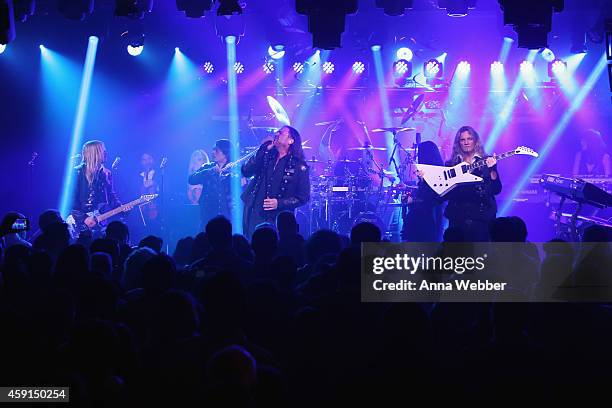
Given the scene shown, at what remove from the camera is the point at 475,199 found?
789 cm

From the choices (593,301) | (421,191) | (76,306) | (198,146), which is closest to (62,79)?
(198,146)

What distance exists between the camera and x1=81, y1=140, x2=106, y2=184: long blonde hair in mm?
10586

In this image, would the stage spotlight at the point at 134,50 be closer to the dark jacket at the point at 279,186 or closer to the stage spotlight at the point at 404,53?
the stage spotlight at the point at 404,53

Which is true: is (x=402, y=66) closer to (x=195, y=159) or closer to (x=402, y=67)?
(x=402, y=67)

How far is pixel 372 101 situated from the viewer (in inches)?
614

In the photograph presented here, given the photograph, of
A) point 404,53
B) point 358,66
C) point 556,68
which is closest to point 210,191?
point 358,66

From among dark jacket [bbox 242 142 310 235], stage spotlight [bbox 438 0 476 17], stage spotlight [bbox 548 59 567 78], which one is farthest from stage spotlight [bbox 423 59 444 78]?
dark jacket [bbox 242 142 310 235]

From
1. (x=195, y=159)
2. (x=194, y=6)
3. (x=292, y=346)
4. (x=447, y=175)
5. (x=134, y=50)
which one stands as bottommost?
(x=292, y=346)

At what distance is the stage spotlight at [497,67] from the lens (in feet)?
50.6

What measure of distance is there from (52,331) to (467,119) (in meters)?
13.6

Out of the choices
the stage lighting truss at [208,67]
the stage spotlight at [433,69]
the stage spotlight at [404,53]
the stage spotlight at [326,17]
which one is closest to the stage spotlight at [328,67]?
the stage spotlight at [404,53]

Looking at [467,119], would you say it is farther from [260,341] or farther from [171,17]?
[260,341]

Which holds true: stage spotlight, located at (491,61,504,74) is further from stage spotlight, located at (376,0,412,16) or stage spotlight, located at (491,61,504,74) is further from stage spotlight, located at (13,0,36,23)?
stage spotlight, located at (13,0,36,23)

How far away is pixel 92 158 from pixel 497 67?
31.9 feet
